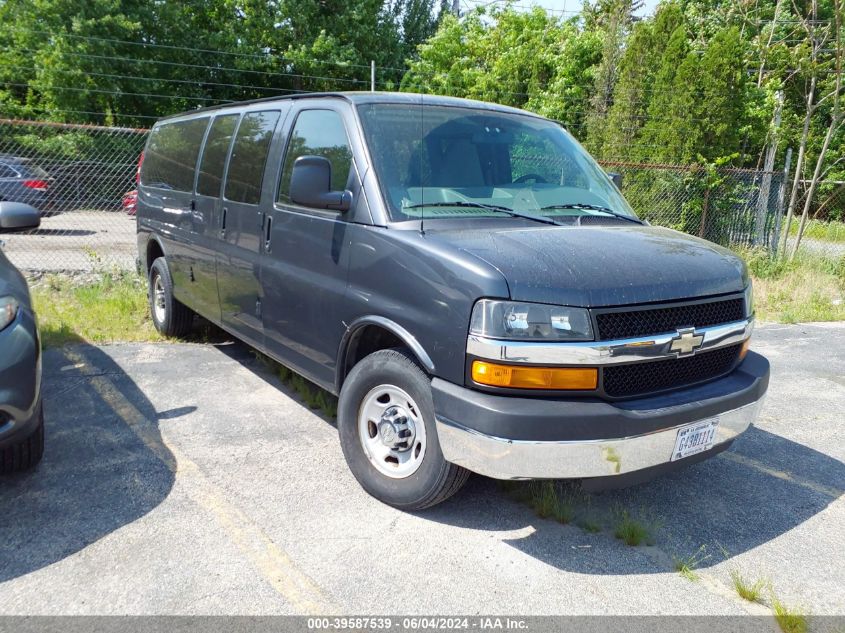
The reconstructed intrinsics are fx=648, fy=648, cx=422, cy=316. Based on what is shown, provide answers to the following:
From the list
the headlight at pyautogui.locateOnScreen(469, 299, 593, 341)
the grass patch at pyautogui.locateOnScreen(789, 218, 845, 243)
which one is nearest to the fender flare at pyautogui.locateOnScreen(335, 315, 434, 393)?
the headlight at pyautogui.locateOnScreen(469, 299, 593, 341)

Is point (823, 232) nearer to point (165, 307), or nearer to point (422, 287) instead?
point (165, 307)

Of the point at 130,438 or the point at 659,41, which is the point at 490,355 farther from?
the point at 659,41

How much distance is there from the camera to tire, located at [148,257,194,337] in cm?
606

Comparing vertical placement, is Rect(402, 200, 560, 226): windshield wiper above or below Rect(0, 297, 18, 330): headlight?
above

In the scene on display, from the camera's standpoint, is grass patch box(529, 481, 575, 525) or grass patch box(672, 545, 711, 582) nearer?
grass patch box(672, 545, 711, 582)

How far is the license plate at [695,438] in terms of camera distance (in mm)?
2973

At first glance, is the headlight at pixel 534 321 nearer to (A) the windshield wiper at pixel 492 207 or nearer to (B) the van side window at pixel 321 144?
(A) the windshield wiper at pixel 492 207

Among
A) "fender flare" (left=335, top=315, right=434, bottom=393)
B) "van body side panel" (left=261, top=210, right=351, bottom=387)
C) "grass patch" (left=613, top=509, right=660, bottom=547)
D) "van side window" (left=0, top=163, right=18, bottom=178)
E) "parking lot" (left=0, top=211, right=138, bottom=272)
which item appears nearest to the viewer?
"fender flare" (left=335, top=315, right=434, bottom=393)

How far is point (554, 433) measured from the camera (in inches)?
106

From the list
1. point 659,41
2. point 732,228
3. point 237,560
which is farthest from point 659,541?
point 659,41

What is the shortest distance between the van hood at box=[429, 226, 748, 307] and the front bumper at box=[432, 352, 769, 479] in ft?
1.50

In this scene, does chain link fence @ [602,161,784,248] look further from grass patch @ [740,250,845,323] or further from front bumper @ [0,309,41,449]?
front bumper @ [0,309,41,449]

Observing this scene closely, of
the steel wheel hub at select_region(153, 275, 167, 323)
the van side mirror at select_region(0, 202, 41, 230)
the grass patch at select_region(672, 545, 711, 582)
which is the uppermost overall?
the van side mirror at select_region(0, 202, 41, 230)

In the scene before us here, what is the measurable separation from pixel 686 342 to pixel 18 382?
319 cm
